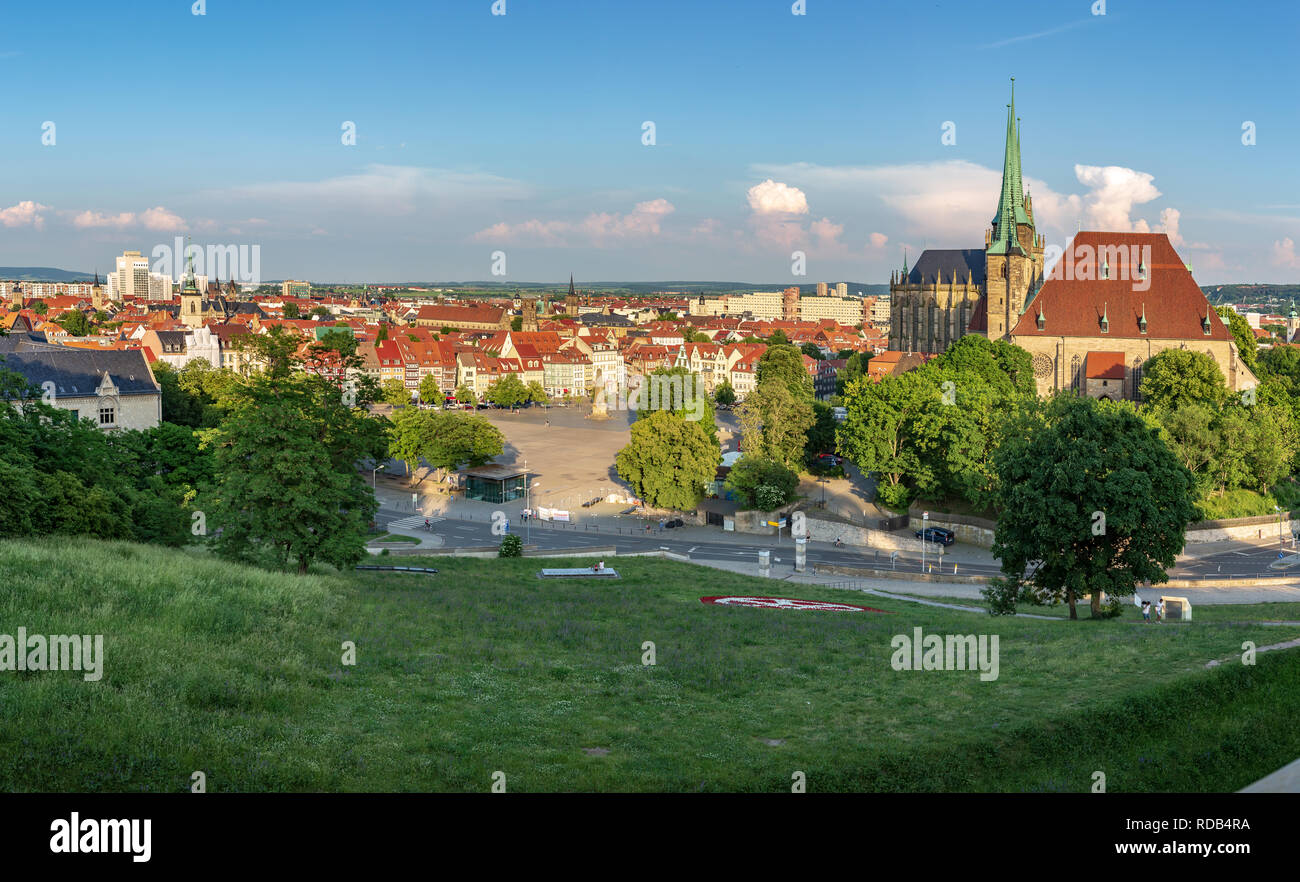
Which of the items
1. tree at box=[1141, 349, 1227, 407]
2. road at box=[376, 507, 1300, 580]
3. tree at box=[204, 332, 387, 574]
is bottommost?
road at box=[376, 507, 1300, 580]

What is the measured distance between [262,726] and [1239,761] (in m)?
12.0

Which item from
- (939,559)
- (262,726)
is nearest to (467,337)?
(939,559)

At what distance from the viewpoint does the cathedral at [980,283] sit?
91.0 m

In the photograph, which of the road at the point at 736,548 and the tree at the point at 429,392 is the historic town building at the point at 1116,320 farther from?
the tree at the point at 429,392

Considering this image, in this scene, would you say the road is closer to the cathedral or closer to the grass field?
the grass field

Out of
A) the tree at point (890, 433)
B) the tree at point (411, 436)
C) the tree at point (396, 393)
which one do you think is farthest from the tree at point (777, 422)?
the tree at point (396, 393)

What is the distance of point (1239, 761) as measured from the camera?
13133 millimetres

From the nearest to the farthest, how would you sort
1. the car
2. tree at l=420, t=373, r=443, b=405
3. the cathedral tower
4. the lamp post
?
the lamp post → the car → the cathedral tower → tree at l=420, t=373, r=443, b=405

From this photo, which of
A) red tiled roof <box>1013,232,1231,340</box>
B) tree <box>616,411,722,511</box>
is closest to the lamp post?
tree <box>616,411,722,511</box>

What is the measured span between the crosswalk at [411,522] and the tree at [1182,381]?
43.8m

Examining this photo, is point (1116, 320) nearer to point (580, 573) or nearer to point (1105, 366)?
point (1105, 366)

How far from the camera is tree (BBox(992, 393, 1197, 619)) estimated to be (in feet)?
92.0

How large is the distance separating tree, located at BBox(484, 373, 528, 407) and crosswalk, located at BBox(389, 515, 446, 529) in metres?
61.6
